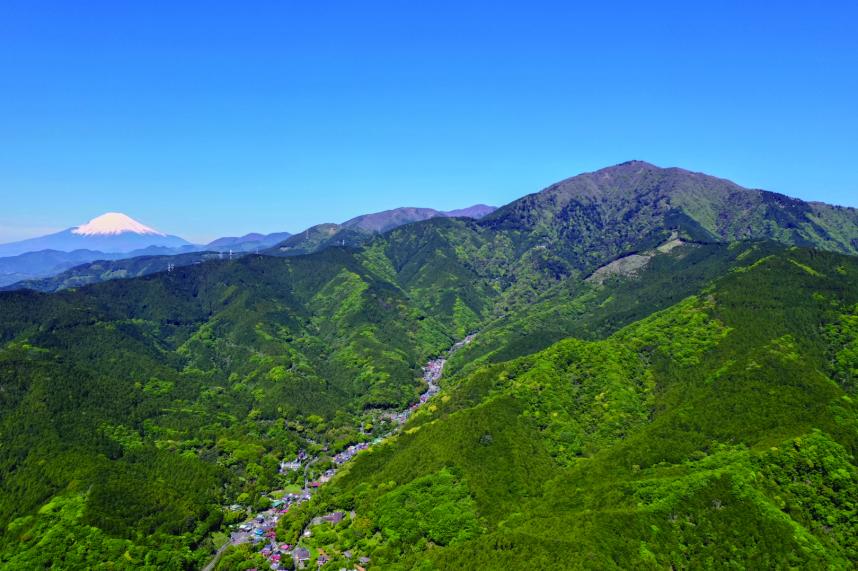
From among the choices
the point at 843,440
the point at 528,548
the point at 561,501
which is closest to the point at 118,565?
the point at 528,548

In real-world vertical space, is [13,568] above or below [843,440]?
below

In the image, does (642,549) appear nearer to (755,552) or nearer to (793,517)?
(755,552)

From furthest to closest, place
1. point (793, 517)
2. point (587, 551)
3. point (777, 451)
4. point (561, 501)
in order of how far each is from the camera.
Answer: point (561, 501) < point (777, 451) < point (793, 517) < point (587, 551)

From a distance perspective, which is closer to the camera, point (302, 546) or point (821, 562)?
point (821, 562)

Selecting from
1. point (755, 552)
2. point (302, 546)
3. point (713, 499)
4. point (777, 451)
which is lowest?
point (302, 546)

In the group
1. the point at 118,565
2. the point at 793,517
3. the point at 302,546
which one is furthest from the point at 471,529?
the point at 118,565

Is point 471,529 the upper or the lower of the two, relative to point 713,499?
lower

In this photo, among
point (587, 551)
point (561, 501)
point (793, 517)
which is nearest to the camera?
point (587, 551)

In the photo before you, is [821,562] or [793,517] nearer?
[821,562]

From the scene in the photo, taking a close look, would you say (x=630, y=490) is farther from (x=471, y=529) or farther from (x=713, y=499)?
(x=471, y=529)
